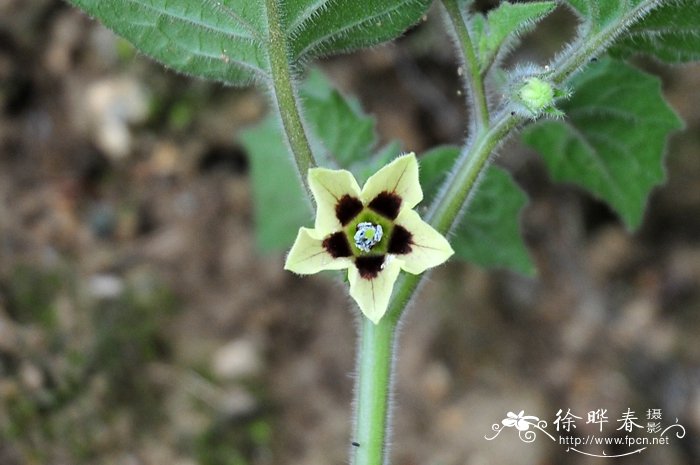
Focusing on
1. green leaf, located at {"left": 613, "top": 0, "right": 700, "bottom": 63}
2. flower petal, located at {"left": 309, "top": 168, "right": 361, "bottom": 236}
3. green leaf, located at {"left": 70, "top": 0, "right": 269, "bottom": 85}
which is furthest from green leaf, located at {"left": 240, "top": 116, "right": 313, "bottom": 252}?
flower petal, located at {"left": 309, "top": 168, "right": 361, "bottom": 236}

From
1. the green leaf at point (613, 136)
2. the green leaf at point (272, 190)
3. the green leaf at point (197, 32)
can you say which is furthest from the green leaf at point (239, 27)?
the green leaf at point (272, 190)

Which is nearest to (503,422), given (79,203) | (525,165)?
(525,165)

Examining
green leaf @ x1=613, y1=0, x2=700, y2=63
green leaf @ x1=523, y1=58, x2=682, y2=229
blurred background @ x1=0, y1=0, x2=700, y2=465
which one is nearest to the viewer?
green leaf @ x1=613, y1=0, x2=700, y2=63

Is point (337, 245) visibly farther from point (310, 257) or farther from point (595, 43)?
point (595, 43)

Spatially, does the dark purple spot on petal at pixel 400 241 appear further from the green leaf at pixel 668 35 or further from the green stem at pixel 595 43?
the green leaf at pixel 668 35

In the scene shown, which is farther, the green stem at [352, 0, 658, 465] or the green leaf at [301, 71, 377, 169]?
the green leaf at [301, 71, 377, 169]

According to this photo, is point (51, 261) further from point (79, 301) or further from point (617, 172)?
point (617, 172)

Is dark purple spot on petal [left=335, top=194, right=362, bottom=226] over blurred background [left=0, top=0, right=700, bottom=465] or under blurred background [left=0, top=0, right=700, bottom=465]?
under

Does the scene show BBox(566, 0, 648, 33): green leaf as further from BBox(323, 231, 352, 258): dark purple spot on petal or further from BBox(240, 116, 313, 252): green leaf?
BBox(240, 116, 313, 252): green leaf
